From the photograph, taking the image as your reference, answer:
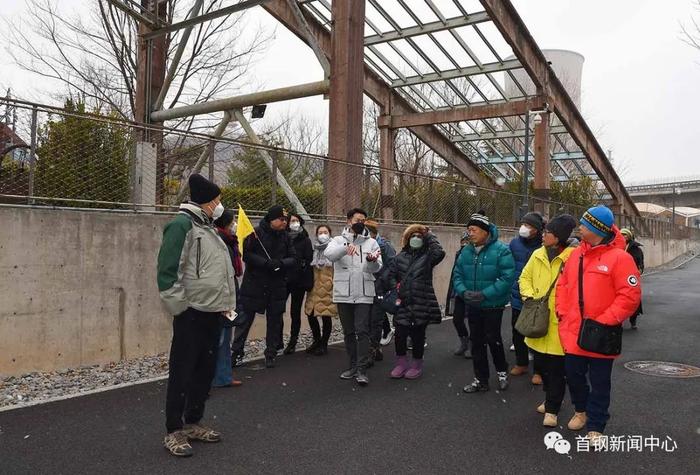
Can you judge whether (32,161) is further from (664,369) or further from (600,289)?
(664,369)

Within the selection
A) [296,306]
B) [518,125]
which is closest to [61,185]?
[296,306]

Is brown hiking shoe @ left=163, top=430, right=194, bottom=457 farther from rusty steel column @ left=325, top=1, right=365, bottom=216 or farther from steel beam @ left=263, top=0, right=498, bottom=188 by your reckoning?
steel beam @ left=263, top=0, right=498, bottom=188

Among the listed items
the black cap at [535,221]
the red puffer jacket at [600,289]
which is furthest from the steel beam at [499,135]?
the red puffer jacket at [600,289]

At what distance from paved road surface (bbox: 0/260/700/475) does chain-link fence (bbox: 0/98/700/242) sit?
2.67 m

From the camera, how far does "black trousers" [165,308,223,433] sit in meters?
3.85

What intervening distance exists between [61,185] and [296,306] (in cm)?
330

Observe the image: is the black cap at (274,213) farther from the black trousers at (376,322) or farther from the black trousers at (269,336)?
the black trousers at (376,322)

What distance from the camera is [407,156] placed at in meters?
32.5

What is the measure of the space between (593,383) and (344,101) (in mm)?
7239

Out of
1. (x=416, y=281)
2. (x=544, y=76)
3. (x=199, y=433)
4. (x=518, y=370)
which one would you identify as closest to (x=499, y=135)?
(x=544, y=76)

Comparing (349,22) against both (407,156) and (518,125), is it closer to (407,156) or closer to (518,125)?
(518,125)

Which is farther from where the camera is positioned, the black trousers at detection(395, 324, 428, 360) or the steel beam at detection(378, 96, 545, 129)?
the steel beam at detection(378, 96, 545, 129)

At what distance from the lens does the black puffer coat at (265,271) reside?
6.38 m

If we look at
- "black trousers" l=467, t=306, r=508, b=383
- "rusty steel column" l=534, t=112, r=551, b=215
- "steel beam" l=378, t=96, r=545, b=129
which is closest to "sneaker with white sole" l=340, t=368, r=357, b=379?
"black trousers" l=467, t=306, r=508, b=383
